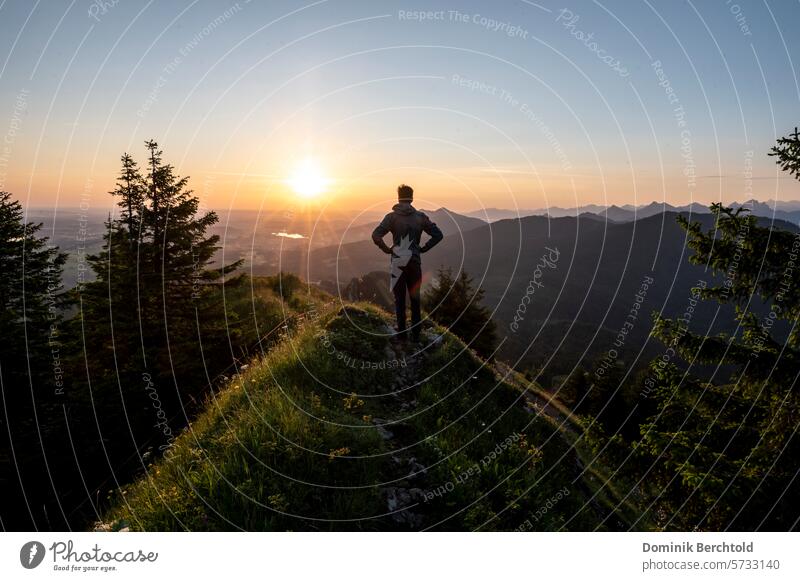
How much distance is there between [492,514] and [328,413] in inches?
115

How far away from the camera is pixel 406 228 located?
376 inches

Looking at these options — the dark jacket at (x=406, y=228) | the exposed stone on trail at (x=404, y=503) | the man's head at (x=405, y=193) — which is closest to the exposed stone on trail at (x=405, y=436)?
the exposed stone on trail at (x=404, y=503)

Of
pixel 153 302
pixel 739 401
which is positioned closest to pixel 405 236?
pixel 739 401

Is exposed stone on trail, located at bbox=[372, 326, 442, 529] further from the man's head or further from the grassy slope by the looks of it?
the man's head

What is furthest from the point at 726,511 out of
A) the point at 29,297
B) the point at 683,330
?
the point at 29,297

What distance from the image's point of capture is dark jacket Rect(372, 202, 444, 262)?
9578 mm

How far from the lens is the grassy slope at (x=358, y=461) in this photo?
16.1 ft

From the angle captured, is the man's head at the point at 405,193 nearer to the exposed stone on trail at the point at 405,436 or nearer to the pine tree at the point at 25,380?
the exposed stone on trail at the point at 405,436

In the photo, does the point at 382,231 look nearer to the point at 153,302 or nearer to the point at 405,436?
the point at 405,436

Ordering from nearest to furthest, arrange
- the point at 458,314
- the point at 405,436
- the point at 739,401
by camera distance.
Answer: the point at 405,436 → the point at 739,401 → the point at 458,314

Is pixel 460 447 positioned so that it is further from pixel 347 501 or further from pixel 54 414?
pixel 54 414
